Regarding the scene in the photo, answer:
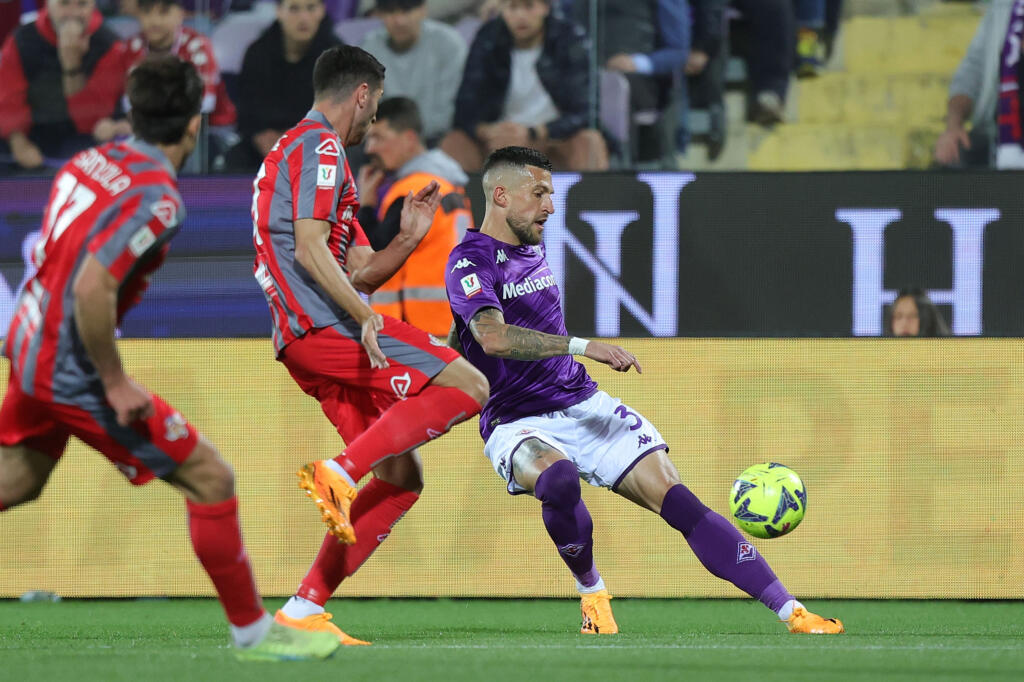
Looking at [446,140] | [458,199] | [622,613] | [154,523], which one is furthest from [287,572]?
[446,140]

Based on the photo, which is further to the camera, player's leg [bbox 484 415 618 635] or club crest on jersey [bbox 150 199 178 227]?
player's leg [bbox 484 415 618 635]

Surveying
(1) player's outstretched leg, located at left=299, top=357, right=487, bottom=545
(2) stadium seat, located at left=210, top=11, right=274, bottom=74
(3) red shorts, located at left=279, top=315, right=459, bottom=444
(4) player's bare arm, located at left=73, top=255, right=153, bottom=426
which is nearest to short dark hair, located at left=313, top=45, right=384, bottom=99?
(3) red shorts, located at left=279, top=315, right=459, bottom=444

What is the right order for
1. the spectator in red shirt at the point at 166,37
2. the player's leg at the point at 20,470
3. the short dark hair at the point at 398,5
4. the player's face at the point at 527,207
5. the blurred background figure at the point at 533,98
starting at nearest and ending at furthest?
the player's leg at the point at 20,470, the player's face at the point at 527,207, the blurred background figure at the point at 533,98, the spectator in red shirt at the point at 166,37, the short dark hair at the point at 398,5

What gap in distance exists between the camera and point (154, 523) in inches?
331

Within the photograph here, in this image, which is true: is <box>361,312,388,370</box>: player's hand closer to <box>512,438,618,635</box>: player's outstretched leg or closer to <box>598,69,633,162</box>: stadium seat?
<box>512,438,618,635</box>: player's outstretched leg

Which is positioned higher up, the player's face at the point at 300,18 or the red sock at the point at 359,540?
the player's face at the point at 300,18

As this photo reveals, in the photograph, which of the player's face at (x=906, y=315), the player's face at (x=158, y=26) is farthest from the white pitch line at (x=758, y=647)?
the player's face at (x=158, y=26)

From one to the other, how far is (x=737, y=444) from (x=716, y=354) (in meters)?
0.54

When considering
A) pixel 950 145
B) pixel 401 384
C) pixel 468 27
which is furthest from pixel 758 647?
pixel 468 27

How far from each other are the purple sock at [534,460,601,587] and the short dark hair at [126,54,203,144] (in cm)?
238

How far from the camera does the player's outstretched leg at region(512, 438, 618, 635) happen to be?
6.02 metres

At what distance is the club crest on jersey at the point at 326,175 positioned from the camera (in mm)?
5211

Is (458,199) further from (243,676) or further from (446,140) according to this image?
(243,676)

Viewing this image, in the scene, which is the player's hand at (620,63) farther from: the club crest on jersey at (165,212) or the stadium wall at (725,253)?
the club crest on jersey at (165,212)
